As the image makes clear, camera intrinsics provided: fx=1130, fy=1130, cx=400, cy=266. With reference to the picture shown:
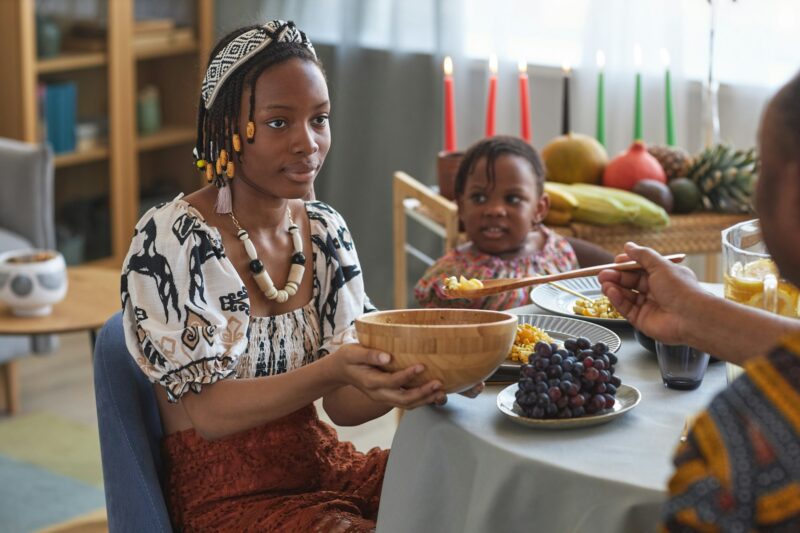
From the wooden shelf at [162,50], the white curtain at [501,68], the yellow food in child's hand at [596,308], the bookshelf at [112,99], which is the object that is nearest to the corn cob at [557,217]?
the white curtain at [501,68]

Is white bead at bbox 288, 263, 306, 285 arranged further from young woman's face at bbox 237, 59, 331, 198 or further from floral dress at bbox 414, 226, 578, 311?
floral dress at bbox 414, 226, 578, 311

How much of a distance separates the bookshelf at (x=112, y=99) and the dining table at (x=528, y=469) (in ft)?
10.2

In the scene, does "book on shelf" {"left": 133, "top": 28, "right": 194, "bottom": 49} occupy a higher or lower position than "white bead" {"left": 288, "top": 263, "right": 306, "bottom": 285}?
higher

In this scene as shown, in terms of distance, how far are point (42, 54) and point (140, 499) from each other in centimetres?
307

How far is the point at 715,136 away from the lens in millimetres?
3000

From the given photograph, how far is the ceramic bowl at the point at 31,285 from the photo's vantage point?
8.66 ft

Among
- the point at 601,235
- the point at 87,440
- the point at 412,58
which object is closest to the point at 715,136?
the point at 601,235

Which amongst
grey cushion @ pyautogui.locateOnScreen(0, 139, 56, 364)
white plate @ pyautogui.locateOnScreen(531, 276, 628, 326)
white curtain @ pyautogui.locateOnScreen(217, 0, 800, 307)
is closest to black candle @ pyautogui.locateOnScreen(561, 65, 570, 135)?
white curtain @ pyautogui.locateOnScreen(217, 0, 800, 307)

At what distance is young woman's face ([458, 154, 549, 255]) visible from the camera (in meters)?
2.43

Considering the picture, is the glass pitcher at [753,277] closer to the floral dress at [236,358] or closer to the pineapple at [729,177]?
the floral dress at [236,358]

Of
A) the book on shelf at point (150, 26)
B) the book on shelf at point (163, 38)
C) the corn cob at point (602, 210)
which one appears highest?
the book on shelf at point (150, 26)

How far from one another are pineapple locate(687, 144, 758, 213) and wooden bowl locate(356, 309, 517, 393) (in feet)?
5.50

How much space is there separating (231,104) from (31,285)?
4.21ft

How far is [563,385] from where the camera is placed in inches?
50.7
